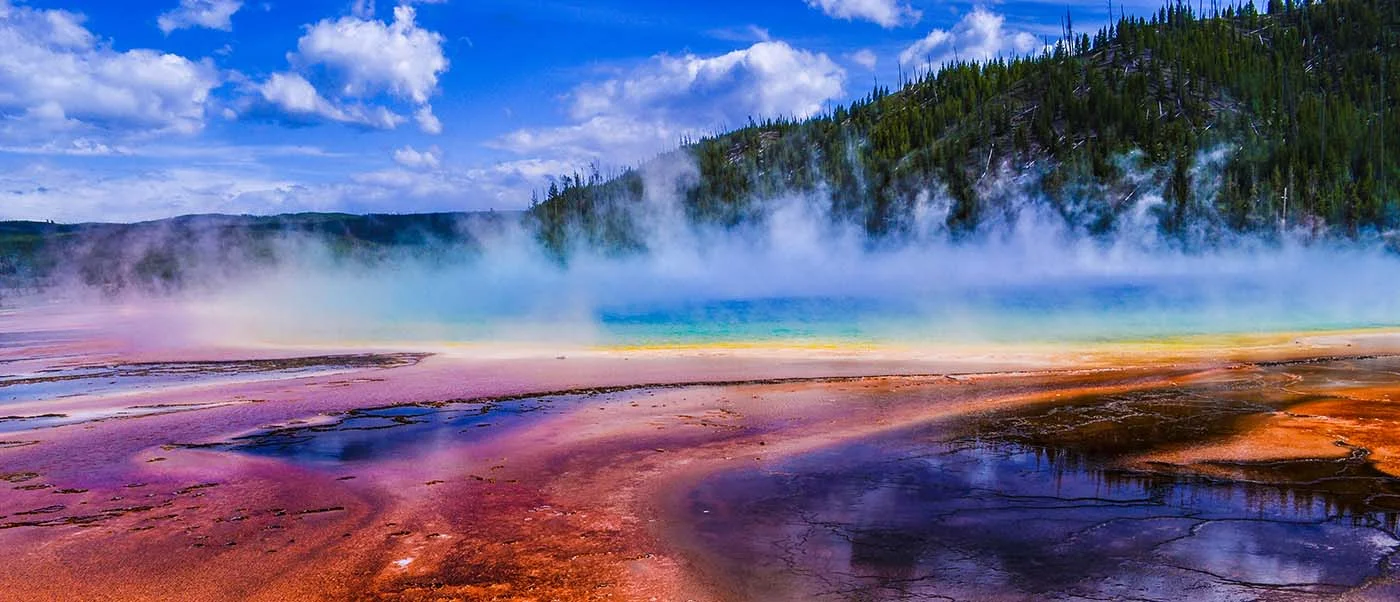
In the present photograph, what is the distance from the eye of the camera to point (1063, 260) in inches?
3059

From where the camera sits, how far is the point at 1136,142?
83.4m

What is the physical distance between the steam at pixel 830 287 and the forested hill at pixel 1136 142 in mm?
1568

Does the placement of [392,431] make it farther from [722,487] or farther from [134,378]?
[134,378]

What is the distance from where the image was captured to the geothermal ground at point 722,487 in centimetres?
674

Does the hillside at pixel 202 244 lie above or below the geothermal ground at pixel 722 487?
above

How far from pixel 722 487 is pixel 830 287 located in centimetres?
5281

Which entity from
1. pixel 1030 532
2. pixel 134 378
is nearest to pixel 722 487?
pixel 1030 532

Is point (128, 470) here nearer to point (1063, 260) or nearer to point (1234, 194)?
point (1063, 260)

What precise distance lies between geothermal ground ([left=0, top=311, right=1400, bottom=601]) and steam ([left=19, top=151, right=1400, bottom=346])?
32.2 feet

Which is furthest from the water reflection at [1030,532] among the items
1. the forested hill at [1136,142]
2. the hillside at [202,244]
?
the hillside at [202,244]

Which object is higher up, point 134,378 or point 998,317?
point 998,317

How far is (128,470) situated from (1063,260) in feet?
254

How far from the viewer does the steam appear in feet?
96.9

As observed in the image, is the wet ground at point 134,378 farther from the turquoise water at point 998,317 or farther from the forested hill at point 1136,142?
the forested hill at point 1136,142
